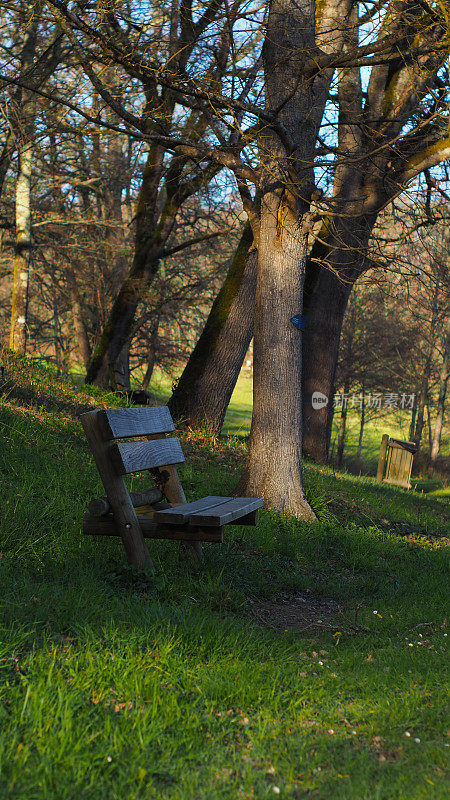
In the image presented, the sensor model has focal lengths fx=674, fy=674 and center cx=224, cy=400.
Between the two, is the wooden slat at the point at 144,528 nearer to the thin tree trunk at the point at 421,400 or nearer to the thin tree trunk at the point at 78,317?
the thin tree trunk at the point at 78,317

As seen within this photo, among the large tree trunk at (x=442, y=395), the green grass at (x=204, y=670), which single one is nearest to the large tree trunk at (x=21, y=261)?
the green grass at (x=204, y=670)

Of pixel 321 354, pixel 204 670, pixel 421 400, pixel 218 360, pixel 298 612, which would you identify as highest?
pixel 321 354

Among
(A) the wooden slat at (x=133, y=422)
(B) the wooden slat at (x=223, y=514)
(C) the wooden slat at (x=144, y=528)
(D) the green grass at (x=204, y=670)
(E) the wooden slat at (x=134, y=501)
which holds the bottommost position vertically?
(D) the green grass at (x=204, y=670)

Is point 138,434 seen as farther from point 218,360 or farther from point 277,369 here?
point 218,360

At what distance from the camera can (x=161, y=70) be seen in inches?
241

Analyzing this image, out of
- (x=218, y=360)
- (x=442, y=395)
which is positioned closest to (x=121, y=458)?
(x=218, y=360)

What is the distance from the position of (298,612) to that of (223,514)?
1289mm

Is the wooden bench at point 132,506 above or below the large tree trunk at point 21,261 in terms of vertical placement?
below

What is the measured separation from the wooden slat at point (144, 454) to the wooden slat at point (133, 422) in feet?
0.26

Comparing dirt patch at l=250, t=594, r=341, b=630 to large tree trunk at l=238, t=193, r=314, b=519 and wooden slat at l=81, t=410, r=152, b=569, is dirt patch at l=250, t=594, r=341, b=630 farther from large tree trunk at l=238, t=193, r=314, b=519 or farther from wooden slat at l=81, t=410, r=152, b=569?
large tree trunk at l=238, t=193, r=314, b=519

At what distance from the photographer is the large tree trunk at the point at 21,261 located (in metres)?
14.2

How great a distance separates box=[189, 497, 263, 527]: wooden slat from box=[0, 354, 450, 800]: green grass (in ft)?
1.75

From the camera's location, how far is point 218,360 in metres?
10.6

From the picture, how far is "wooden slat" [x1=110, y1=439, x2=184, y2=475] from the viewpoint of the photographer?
4.39 meters
